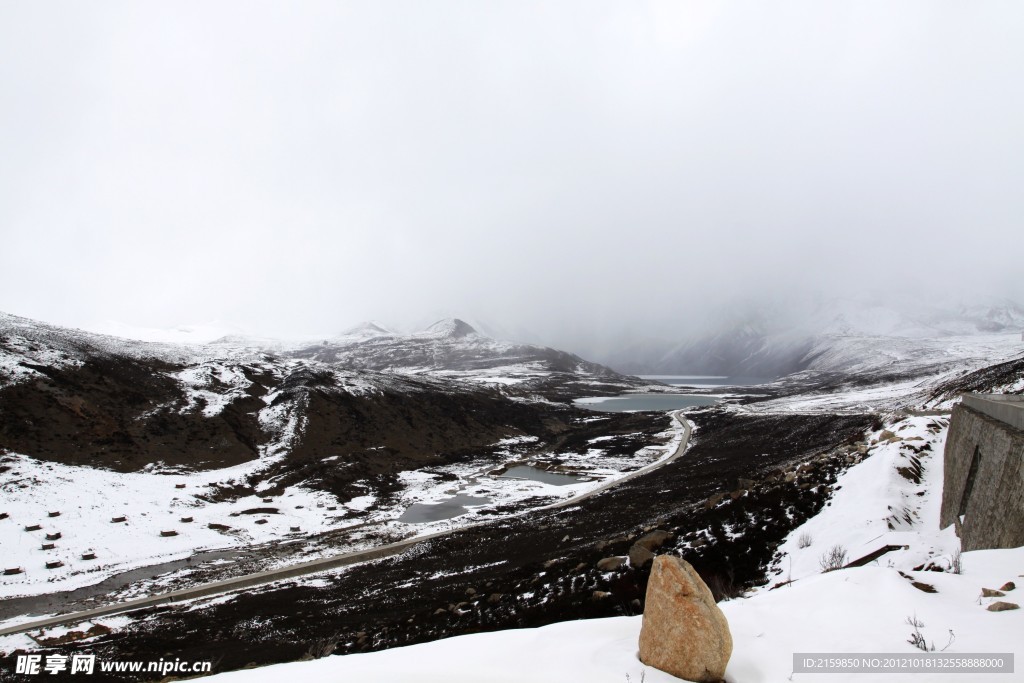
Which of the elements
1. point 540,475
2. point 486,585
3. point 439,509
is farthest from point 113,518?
point 540,475

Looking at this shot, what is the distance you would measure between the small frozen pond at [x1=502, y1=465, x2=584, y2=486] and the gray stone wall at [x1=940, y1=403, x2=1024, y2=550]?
43975 mm

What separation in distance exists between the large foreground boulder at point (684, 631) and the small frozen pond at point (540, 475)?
50838mm

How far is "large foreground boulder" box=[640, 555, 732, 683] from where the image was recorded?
6719mm

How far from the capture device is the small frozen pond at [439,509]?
Answer: 44.5 metres

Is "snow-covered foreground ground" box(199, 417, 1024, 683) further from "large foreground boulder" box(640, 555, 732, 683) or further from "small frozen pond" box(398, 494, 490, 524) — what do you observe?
"small frozen pond" box(398, 494, 490, 524)

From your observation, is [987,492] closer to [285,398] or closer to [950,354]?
[285,398]

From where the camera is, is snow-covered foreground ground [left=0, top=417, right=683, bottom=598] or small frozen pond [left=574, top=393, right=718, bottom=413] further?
small frozen pond [left=574, top=393, right=718, bottom=413]

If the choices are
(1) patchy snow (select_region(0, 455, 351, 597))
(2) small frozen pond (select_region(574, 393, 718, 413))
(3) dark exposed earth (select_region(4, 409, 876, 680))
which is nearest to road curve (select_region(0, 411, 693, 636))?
(3) dark exposed earth (select_region(4, 409, 876, 680))

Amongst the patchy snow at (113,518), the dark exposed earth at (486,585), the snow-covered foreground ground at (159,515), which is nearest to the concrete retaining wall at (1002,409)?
the dark exposed earth at (486,585)

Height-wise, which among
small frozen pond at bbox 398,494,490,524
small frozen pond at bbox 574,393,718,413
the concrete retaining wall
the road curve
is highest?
the concrete retaining wall

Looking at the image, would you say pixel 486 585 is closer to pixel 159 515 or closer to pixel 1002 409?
pixel 1002 409

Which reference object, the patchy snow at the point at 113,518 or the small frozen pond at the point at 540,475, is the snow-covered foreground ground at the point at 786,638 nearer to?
the patchy snow at the point at 113,518

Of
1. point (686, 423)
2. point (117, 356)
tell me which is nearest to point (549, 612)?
point (117, 356)

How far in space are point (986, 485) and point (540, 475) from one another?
176ft
